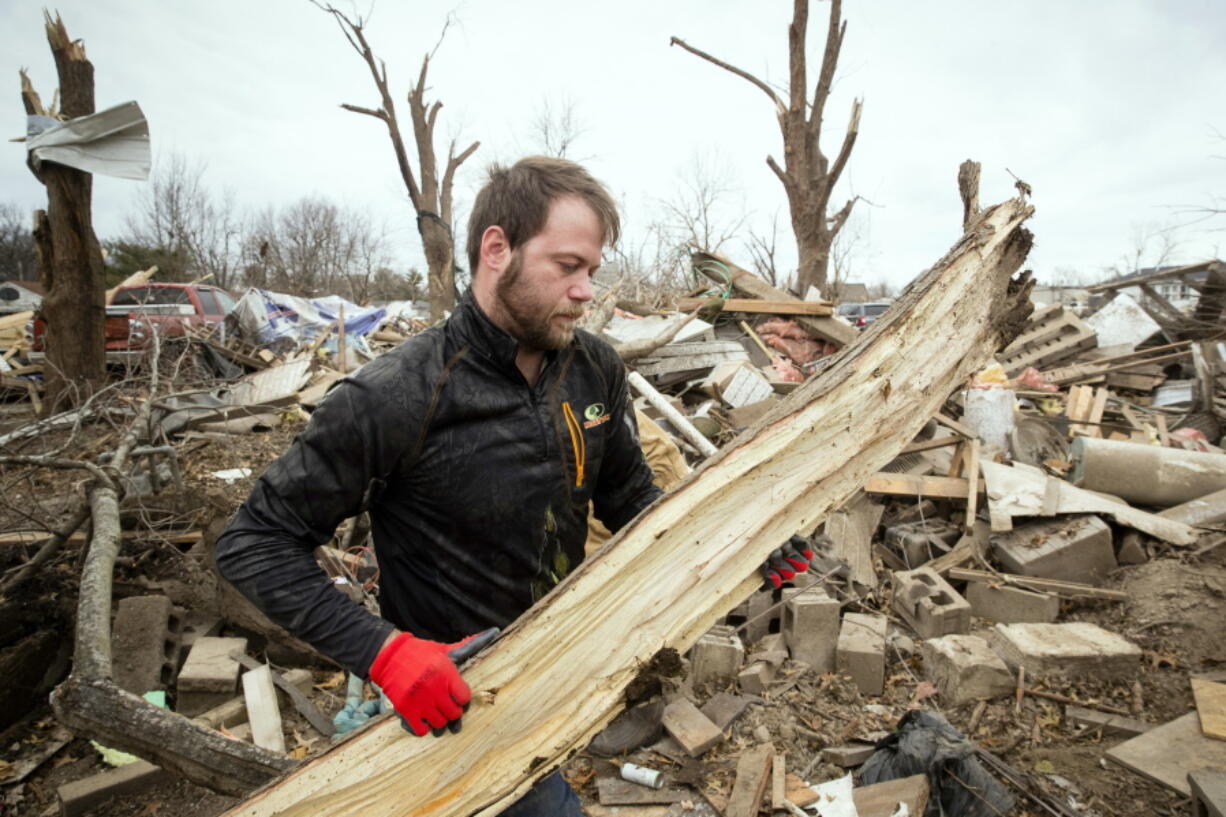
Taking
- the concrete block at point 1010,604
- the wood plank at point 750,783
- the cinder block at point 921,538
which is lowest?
the wood plank at point 750,783

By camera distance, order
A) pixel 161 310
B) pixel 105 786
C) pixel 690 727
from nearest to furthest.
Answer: pixel 105 786 < pixel 690 727 < pixel 161 310

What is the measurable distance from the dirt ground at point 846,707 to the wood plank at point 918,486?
1135mm

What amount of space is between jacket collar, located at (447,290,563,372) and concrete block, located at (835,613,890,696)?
3.10 m

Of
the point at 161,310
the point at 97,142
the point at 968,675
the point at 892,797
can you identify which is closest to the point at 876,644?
the point at 968,675

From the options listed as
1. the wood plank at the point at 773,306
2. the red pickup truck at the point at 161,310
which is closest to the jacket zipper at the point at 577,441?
the wood plank at the point at 773,306

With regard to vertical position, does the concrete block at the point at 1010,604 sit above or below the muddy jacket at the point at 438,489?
below

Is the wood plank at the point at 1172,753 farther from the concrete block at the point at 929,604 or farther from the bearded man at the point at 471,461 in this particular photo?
the bearded man at the point at 471,461

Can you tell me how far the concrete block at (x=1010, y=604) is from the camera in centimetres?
423

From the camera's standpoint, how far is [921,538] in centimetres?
493

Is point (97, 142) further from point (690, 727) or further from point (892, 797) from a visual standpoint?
point (892, 797)

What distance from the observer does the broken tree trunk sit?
136cm

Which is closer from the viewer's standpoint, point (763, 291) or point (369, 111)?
point (763, 291)

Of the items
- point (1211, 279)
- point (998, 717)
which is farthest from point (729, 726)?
point (1211, 279)

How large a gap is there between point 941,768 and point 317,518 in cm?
288
